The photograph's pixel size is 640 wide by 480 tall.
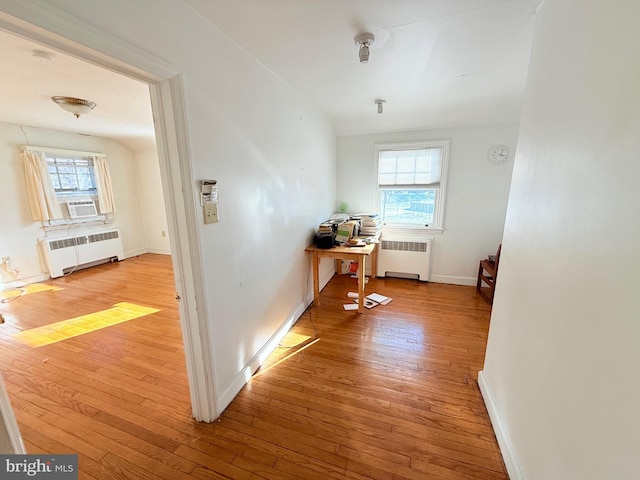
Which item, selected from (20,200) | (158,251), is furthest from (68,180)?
(158,251)

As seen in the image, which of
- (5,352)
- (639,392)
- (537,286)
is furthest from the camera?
(5,352)

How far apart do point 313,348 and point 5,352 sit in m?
2.71

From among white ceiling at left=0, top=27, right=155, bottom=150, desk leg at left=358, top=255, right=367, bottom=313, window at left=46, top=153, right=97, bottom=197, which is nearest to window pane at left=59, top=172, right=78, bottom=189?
window at left=46, top=153, right=97, bottom=197

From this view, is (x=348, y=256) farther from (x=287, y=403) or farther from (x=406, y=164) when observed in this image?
(x=406, y=164)

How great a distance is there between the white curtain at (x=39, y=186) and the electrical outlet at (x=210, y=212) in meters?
4.34

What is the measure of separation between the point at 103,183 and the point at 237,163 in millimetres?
4603

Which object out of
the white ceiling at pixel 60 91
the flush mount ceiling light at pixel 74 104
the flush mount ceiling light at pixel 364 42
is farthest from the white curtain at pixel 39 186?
the flush mount ceiling light at pixel 364 42

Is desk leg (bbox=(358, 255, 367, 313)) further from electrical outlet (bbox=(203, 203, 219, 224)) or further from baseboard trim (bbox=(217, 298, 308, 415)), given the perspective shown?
electrical outlet (bbox=(203, 203, 219, 224))

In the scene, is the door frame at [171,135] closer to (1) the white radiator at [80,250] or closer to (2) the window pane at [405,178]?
(2) the window pane at [405,178]

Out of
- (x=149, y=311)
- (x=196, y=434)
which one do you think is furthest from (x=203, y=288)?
(x=149, y=311)

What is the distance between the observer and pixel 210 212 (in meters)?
1.44

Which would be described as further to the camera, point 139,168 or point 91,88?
point 139,168

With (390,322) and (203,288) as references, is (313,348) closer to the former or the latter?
(390,322)

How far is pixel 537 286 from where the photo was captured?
1135 millimetres
